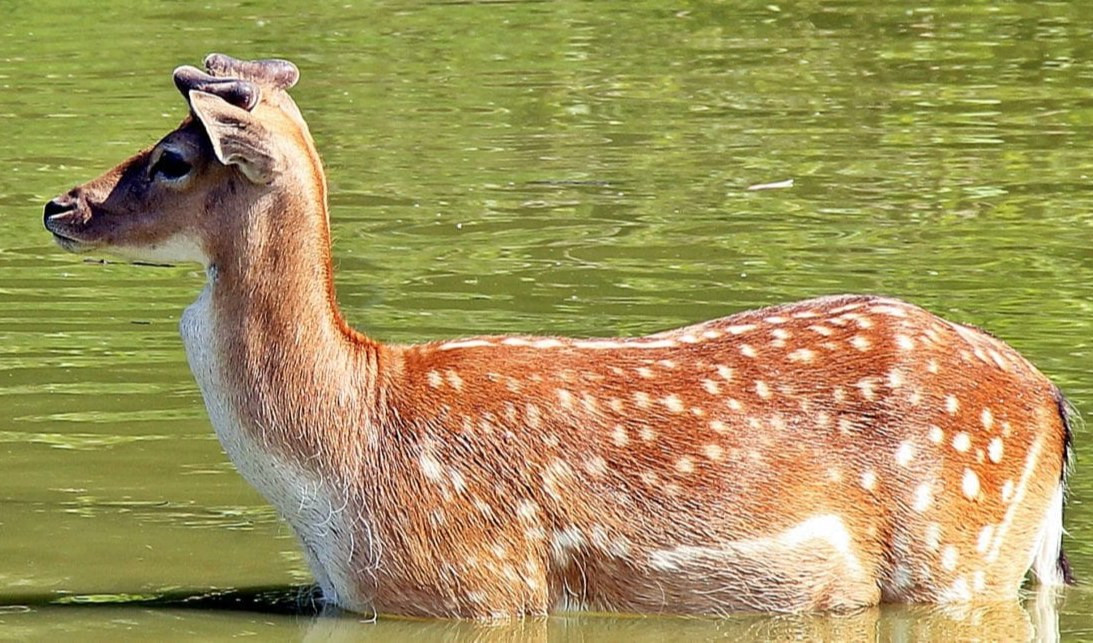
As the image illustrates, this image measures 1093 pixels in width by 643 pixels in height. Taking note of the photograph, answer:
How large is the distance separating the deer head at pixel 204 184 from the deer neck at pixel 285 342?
1.4 inches

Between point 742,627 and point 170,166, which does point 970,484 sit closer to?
point 742,627

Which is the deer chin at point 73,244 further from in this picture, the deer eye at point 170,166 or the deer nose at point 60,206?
the deer eye at point 170,166

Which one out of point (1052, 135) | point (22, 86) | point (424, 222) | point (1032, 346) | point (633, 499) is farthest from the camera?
point (22, 86)

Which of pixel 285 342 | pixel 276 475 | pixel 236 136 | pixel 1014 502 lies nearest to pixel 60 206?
pixel 236 136

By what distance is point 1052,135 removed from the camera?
15266 millimetres

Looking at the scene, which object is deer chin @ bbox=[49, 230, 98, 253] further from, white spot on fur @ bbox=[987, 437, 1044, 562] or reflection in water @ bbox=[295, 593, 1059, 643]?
white spot on fur @ bbox=[987, 437, 1044, 562]

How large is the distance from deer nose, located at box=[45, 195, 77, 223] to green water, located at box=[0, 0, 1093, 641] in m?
1.29

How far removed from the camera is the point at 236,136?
23.2 feet

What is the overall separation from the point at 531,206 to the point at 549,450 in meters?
6.45

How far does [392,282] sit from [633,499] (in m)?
4.84

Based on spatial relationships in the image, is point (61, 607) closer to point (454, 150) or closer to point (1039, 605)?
point (1039, 605)

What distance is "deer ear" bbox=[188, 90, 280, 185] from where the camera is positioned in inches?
277

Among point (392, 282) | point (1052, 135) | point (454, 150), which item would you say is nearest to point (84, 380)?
point (392, 282)

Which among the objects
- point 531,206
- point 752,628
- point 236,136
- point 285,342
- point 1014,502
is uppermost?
point 236,136
